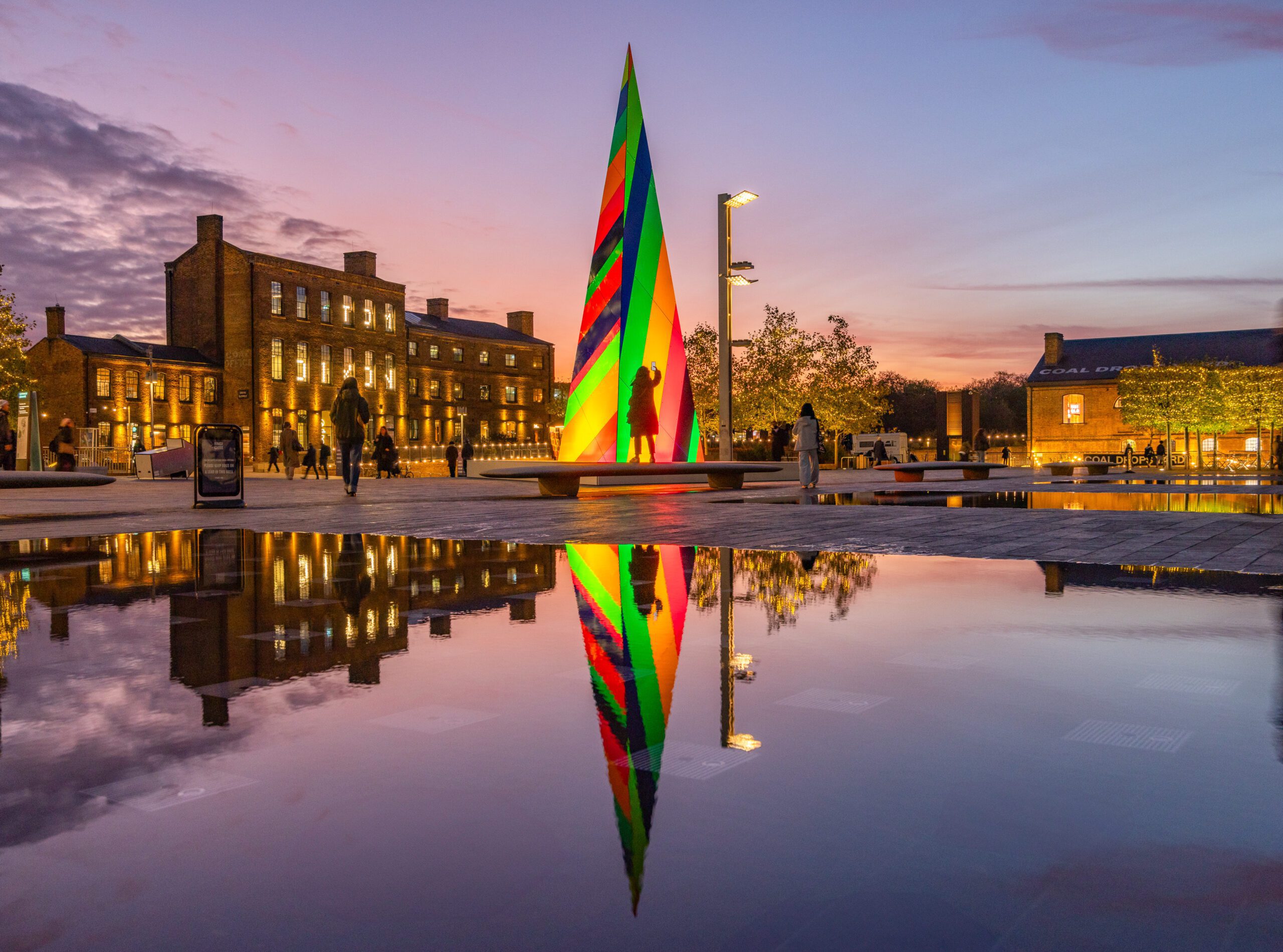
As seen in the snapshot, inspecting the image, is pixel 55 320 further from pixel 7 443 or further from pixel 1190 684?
pixel 1190 684

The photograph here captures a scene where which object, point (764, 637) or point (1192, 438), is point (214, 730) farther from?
point (1192, 438)

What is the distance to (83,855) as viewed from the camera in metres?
1.93

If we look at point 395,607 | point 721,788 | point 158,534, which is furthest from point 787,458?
point 721,788

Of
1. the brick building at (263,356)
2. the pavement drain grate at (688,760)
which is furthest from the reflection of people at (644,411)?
the brick building at (263,356)

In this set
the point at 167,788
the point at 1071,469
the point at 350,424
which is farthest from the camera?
the point at 1071,469

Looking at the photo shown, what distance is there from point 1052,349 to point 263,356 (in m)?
47.6

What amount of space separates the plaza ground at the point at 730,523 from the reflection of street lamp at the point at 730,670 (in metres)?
2.80

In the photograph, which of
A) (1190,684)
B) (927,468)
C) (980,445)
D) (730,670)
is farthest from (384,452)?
(1190,684)

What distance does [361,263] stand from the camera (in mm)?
57719

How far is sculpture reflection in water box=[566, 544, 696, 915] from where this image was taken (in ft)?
7.21

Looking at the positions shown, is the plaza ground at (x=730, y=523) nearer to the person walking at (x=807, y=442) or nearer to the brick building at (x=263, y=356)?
the person walking at (x=807, y=442)

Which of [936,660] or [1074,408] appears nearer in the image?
[936,660]

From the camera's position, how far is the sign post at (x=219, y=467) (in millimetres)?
14148

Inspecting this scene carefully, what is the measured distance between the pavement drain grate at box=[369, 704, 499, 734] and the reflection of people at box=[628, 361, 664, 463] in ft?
58.5
